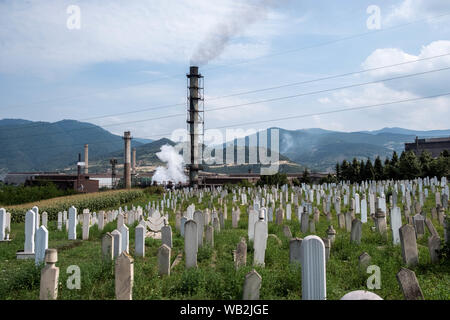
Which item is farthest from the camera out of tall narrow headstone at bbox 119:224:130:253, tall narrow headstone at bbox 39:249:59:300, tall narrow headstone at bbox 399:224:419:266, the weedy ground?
tall narrow headstone at bbox 119:224:130:253

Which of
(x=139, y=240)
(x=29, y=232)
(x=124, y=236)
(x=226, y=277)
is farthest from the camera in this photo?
(x=29, y=232)

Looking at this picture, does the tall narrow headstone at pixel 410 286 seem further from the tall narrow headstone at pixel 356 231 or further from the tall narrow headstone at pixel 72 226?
the tall narrow headstone at pixel 72 226

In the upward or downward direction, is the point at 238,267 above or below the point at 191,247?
below

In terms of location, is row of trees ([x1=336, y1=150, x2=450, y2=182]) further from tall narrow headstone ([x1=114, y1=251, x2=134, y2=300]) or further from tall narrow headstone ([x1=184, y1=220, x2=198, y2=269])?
tall narrow headstone ([x1=114, y1=251, x2=134, y2=300])

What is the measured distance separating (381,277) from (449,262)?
7.78ft

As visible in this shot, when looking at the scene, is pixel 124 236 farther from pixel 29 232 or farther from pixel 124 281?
pixel 124 281

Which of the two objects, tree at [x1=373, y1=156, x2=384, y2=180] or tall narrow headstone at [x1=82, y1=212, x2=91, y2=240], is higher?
tree at [x1=373, y1=156, x2=384, y2=180]

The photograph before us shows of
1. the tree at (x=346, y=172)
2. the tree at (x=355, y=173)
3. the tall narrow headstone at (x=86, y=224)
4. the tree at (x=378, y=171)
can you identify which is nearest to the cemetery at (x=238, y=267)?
the tall narrow headstone at (x=86, y=224)

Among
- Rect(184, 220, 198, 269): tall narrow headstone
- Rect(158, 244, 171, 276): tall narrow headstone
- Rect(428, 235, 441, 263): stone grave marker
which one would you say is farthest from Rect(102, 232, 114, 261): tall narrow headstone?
Rect(428, 235, 441, 263): stone grave marker

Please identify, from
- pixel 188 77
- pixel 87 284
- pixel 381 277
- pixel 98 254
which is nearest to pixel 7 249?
pixel 98 254

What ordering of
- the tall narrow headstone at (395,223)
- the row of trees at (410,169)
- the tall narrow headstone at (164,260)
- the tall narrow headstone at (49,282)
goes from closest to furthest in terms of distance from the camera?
the tall narrow headstone at (49,282)
the tall narrow headstone at (164,260)
the tall narrow headstone at (395,223)
the row of trees at (410,169)

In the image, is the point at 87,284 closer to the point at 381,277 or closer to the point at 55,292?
the point at 55,292

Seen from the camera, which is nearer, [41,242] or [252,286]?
[252,286]

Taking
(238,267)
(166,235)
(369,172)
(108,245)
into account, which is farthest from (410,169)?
(108,245)
